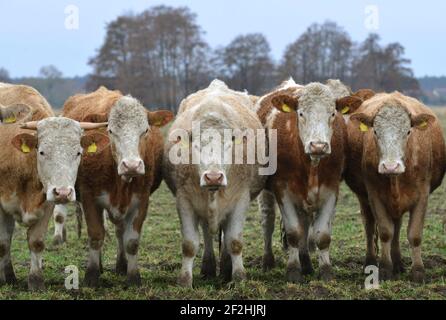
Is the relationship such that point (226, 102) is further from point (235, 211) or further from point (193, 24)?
point (193, 24)

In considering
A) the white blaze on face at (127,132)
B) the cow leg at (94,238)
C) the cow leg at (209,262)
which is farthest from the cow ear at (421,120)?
the cow leg at (94,238)

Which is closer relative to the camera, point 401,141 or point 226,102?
point 401,141

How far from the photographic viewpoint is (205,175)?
826 centimetres

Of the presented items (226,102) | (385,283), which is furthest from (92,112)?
(385,283)

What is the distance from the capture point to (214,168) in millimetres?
8414

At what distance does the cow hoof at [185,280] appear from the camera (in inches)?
348

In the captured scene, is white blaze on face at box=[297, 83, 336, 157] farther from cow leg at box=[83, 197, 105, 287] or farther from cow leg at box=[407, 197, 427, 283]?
cow leg at box=[83, 197, 105, 287]

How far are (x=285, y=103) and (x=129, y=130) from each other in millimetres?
1921

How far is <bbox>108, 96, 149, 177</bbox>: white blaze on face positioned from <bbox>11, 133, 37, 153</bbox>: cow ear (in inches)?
35.6

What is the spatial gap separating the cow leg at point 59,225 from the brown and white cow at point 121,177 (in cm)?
347

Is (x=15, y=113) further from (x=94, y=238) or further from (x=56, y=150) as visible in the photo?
(x=94, y=238)

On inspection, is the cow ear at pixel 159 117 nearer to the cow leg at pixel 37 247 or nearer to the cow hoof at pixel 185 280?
the cow leg at pixel 37 247
